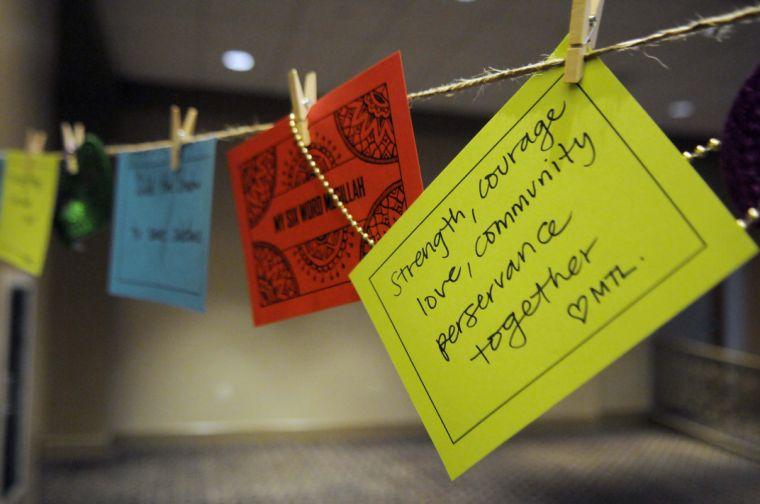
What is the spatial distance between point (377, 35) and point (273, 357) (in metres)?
2.09

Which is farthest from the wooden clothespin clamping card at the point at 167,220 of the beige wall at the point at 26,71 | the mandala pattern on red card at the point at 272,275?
the beige wall at the point at 26,71

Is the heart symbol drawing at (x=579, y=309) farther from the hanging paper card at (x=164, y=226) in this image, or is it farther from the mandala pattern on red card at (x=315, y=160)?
the hanging paper card at (x=164, y=226)

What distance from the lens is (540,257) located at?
0.34 m

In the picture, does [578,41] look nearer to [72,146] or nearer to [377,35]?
[72,146]

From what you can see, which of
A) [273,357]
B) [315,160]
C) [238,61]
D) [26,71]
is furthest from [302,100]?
[273,357]

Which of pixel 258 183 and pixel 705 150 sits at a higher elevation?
pixel 258 183

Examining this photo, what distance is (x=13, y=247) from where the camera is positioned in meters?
1.03

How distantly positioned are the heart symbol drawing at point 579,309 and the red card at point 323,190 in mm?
171

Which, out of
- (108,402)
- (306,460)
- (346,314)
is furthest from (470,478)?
(108,402)

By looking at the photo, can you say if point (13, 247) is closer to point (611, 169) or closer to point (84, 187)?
point (84, 187)

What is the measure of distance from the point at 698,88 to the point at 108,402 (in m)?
3.44

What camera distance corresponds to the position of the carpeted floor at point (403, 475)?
265cm

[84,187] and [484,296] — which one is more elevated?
[84,187]

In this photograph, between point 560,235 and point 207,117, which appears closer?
point 560,235
